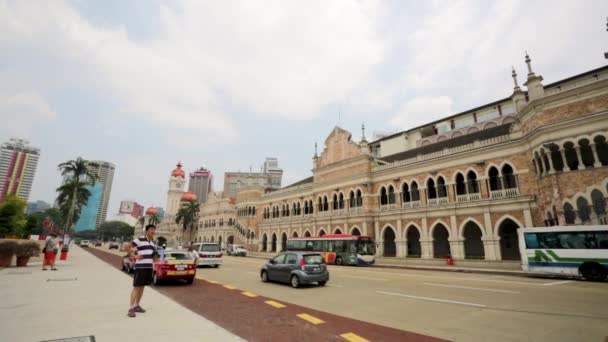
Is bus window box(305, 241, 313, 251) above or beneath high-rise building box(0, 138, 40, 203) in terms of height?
beneath

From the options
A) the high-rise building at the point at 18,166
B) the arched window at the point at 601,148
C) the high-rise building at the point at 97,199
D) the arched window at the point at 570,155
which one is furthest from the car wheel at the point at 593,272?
the high-rise building at the point at 18,166

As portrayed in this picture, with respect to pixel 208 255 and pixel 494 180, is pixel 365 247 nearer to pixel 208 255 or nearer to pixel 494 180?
pixel 494 180

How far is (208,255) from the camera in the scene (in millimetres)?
20312

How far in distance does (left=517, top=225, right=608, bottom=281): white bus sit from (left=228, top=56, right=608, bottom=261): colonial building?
12.9 ft

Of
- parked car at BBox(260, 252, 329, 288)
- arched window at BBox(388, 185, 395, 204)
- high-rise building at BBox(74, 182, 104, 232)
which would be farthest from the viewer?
high-rise building at BBox(74, 182, 104, 232)

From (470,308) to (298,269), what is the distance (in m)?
5.97

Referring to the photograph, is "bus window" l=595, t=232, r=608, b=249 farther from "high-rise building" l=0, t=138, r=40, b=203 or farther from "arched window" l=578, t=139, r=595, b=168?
"high-rise building" l=0, t=138, r=40, b=203

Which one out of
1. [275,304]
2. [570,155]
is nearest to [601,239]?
[570,155]

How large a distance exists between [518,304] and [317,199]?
1220 inches

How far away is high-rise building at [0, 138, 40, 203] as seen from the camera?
126 m

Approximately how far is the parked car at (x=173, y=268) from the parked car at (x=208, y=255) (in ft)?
27.2

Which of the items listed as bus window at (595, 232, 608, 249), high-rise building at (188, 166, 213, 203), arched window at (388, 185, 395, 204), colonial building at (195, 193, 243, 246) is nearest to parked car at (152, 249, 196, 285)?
bus window at (595, 232, 608, 249)

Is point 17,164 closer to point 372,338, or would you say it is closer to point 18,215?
point 18,215

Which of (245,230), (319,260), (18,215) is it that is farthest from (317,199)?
(18,215)
